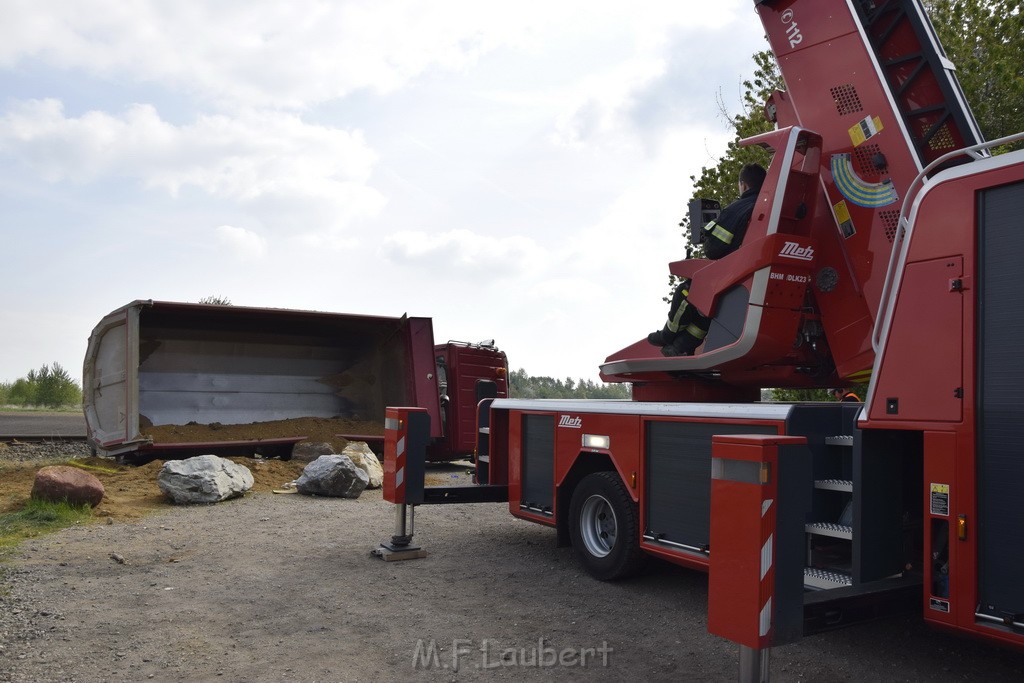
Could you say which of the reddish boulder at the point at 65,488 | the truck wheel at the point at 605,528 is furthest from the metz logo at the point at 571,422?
the reddish boulder at the point at 65,488

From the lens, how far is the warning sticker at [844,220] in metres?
5.50

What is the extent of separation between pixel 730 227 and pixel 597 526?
2.40 metres

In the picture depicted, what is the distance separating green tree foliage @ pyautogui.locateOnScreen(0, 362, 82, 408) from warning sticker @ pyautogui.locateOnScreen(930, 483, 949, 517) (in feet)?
115

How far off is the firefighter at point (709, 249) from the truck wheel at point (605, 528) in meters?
1.05

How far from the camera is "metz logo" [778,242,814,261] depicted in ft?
17.8

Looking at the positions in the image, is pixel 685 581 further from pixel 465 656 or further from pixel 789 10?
pixel 789 10

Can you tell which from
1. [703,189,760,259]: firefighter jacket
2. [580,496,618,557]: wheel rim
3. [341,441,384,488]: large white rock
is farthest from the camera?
[341,441,384,488]: large white rock

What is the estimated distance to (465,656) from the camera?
14.9 ft

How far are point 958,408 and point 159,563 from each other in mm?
5777

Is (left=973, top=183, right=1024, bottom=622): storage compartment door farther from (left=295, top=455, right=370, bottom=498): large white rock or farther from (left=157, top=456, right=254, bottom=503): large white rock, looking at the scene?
(left=157, top=456, right=254, bottom=503): large white rock

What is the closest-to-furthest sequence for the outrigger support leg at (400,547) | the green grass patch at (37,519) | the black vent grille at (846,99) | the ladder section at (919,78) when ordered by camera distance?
the ladder section at (919,78), the black vent grille at (846,99), the outrigger support leg at (400,547), the green grass patch at (37,519)
